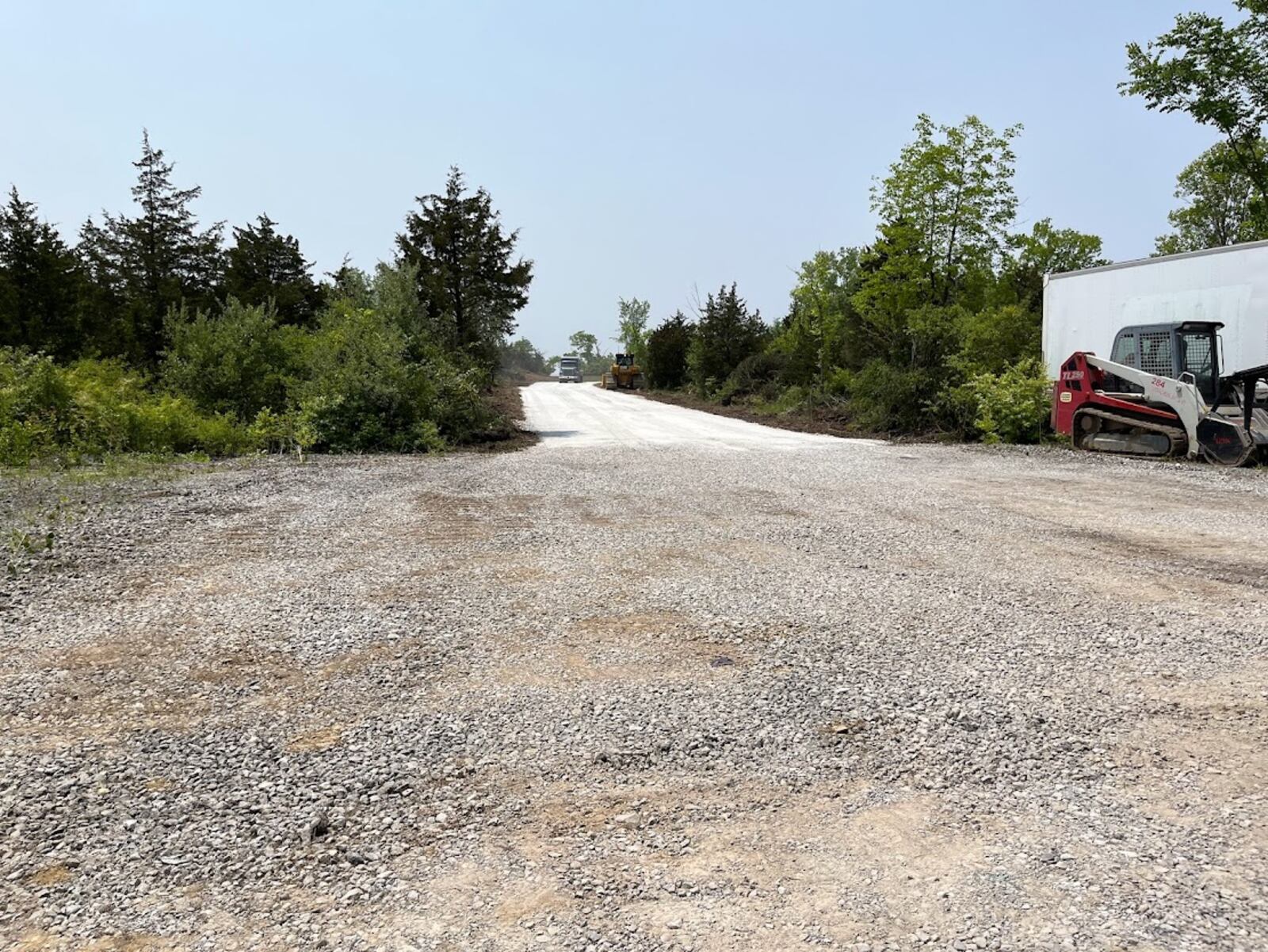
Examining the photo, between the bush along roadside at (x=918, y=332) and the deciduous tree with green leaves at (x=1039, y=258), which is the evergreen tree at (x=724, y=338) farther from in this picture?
the deciduous tree with green leaves at (x=1039, y=258)

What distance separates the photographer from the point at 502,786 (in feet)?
10.1

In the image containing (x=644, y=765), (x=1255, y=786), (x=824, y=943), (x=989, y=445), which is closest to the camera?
(x=824, y=943)

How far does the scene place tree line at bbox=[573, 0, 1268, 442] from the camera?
18.5 meters

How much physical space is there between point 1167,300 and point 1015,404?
3.02m

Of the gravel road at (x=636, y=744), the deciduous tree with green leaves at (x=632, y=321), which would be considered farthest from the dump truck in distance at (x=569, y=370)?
the gravel road at (x=636, y=744)

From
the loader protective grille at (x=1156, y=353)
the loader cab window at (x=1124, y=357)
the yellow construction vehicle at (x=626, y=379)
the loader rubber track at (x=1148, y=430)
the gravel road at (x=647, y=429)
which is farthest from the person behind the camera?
the yellow construction vehicle at (x=626, y=379)

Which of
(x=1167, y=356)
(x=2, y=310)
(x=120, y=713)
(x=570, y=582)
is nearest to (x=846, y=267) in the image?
(x=1167, y=356)

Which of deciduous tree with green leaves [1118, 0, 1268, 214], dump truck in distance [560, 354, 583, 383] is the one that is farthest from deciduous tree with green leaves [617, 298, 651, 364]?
deciduous tree with green leaves [1118, 0, 1268, 214]

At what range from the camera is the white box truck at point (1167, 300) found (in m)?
12.9

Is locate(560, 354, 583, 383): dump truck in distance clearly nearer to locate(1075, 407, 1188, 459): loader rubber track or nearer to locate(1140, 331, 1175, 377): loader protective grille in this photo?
locate(1075, 407, 1188, 459): loader rubber track

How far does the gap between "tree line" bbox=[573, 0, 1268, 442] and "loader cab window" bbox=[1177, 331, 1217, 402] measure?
117 inches

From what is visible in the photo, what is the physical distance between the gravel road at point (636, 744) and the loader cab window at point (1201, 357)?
23.2 ft

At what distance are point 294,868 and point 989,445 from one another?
49.6ft

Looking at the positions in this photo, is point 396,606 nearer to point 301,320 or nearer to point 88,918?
point 88,918
